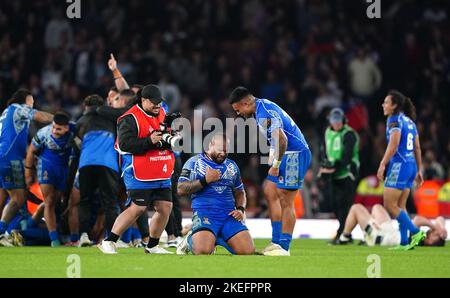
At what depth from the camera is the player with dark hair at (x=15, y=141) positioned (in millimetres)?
15844

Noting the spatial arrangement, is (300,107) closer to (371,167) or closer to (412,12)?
(371,167)

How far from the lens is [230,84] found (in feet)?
76.3

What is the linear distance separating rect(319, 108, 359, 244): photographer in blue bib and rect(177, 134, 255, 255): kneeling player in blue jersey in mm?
4748

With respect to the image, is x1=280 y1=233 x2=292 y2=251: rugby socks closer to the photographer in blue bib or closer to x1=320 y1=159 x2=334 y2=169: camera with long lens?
the photographer in blue bib

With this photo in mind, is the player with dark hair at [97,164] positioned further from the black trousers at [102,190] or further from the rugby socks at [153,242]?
the rugby socks at [153,242]

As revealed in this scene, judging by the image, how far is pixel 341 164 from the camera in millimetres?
17703

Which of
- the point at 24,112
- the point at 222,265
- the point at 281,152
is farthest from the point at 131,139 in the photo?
the point at 24,112

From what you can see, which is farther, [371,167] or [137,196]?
[371,167]

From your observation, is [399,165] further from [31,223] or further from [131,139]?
[31,223]

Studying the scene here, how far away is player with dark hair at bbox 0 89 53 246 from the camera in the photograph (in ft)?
52.0
